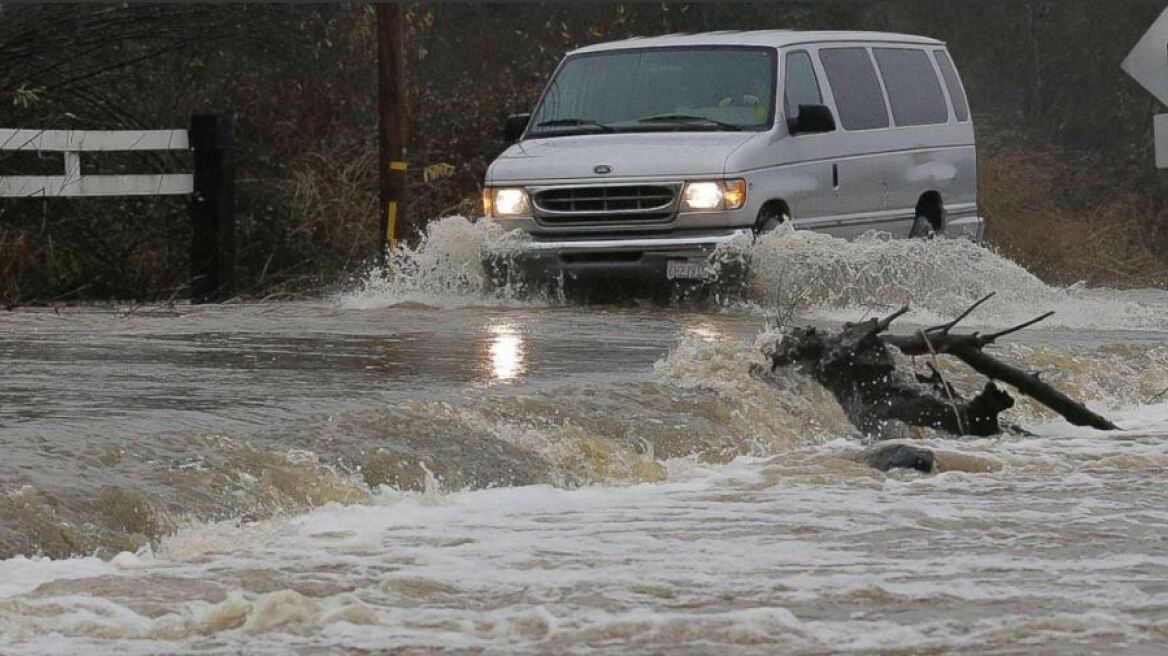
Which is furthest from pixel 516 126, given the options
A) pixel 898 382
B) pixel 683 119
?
pixel 898 382

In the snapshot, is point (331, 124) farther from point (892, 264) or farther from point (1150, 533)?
point (1150, 533)

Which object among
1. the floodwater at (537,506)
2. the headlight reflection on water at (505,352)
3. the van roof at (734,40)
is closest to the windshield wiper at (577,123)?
the van roof at (734,40)

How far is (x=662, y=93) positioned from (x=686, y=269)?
4.63 feet

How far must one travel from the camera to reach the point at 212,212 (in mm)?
16453

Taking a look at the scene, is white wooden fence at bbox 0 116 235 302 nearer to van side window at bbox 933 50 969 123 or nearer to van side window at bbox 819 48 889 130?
van side window at bbox 819 48 889 130

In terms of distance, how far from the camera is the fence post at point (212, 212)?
1633 cm

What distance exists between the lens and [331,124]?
21078 millimetres

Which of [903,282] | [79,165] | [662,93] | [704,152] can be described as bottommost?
[903,282]

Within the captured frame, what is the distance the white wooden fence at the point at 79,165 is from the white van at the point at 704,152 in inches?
104

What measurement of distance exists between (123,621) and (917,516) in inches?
113

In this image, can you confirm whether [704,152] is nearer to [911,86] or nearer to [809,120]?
[809,120]

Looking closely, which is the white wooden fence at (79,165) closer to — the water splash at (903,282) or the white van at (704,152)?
the white van at (704,152)

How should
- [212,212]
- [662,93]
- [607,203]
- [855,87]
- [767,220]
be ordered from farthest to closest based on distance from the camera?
[212,212]
[855,87]
[662,93]
[767,220]
[607,203]

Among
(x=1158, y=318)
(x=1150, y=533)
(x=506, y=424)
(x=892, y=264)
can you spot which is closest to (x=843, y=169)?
(x=892, y=264)
